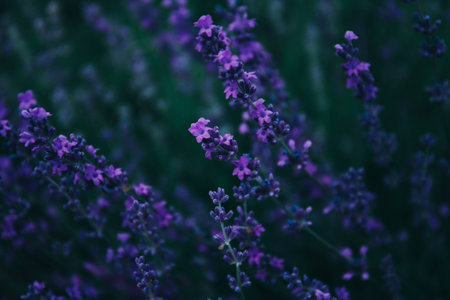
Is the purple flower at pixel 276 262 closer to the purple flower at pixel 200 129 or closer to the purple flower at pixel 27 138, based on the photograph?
the purple flower at pixel 200 129

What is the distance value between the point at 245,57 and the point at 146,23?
4.75 ft

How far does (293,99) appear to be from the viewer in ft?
10.8

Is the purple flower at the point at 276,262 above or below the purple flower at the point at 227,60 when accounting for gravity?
below

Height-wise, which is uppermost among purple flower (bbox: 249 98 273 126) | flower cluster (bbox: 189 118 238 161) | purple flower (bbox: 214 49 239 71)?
purple flower (bbox: 214 49 239 71)

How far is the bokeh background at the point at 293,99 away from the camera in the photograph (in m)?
2.70

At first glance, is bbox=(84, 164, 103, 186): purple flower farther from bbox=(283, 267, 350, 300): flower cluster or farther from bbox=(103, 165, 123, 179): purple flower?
bbox=(283, 267, 350, 300): flower cluster

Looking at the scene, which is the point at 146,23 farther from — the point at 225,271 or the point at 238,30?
the point at 225,271

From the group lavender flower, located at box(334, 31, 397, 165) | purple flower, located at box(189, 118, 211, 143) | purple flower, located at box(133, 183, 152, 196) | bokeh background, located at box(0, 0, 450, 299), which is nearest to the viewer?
purple flower, located at box(189, 118, 211, 143)

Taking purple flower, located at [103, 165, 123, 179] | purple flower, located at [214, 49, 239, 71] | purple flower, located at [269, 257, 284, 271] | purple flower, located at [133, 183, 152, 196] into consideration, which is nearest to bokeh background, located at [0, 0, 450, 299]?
purple flower, located at [269, 257, 284, 271]

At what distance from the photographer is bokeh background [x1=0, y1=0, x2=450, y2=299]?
106 inches

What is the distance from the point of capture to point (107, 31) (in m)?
Answer: 3.65

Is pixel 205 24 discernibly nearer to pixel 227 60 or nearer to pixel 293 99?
pixel 227 60

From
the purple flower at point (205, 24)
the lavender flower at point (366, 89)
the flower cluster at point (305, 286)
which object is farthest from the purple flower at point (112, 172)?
the lavender flower at point (366, 89)

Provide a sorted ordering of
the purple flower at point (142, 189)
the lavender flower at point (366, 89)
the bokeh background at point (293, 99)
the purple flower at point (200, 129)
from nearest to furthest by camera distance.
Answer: the purple flower at point (200, 129)
the lavender flower at point (366, 89)
the purple flower at point (142, 189)
the bokeh background at point (293, 99)
